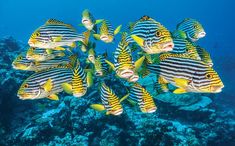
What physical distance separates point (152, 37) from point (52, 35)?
1901 mm

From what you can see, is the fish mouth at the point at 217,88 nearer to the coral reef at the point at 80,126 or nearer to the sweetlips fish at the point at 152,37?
the sweetlips fish at the point at 152,37

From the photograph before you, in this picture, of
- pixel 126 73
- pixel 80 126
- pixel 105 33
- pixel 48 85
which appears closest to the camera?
pixel 126 73

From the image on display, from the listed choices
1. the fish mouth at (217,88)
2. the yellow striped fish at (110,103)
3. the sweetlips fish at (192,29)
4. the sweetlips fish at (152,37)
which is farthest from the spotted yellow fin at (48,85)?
the sweetlips fish at (192,29)

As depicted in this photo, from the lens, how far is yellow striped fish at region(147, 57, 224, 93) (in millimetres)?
3715

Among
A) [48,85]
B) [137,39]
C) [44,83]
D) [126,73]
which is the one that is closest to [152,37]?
[137,39]

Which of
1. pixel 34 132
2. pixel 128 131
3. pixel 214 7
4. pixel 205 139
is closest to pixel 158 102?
pixel 205 139

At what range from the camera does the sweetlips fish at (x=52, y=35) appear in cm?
479

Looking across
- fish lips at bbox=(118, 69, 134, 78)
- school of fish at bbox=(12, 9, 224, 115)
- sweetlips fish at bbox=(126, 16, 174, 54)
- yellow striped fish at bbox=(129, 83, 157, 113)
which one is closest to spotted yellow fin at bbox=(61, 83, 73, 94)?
school of fish at bbox=(12, 9, 224, 115)

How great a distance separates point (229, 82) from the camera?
87.9 feet

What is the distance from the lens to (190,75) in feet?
12.9

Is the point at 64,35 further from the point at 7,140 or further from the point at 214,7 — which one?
the point at 214,7

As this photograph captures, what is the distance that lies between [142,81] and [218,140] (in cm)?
355

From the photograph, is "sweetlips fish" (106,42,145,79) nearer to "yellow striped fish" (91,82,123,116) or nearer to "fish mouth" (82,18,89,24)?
"yellow striped fish" (91,82,123,116)

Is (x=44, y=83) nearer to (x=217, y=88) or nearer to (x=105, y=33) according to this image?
(x=105, y=33)
